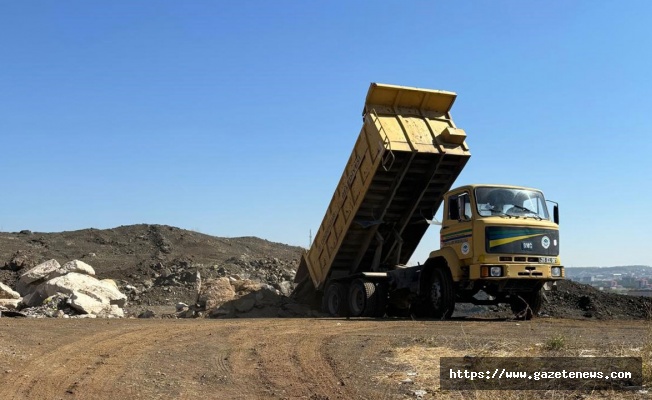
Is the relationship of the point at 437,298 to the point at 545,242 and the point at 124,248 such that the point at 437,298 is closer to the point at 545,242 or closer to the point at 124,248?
the point at 545,242

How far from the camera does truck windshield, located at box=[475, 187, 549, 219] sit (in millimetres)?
13953

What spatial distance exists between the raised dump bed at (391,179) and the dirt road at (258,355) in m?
3.86

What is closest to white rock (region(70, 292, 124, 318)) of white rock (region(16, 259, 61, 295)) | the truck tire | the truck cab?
white rock (region(16, 259, 61, 295))

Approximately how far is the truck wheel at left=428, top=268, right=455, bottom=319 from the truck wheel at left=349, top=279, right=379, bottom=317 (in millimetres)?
1746

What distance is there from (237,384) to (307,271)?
12.4 m

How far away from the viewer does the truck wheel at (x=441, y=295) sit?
1446 centimetres

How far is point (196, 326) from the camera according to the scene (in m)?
13.2

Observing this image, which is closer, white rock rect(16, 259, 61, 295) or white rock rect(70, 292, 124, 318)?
white rock rect(70, 292, 124, 318)

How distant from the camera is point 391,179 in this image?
15695 mm

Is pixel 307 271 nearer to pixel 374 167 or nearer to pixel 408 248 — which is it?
pixel 408 248

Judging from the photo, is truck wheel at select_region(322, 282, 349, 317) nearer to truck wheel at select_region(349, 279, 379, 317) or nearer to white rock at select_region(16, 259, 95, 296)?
truck wheel at select_region(349, 279, 379, 317)

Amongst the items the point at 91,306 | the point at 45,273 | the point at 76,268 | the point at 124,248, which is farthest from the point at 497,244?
the point at 124,248

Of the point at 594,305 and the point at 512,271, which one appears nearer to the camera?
the point at 512,271

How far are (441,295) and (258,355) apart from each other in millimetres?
6584
